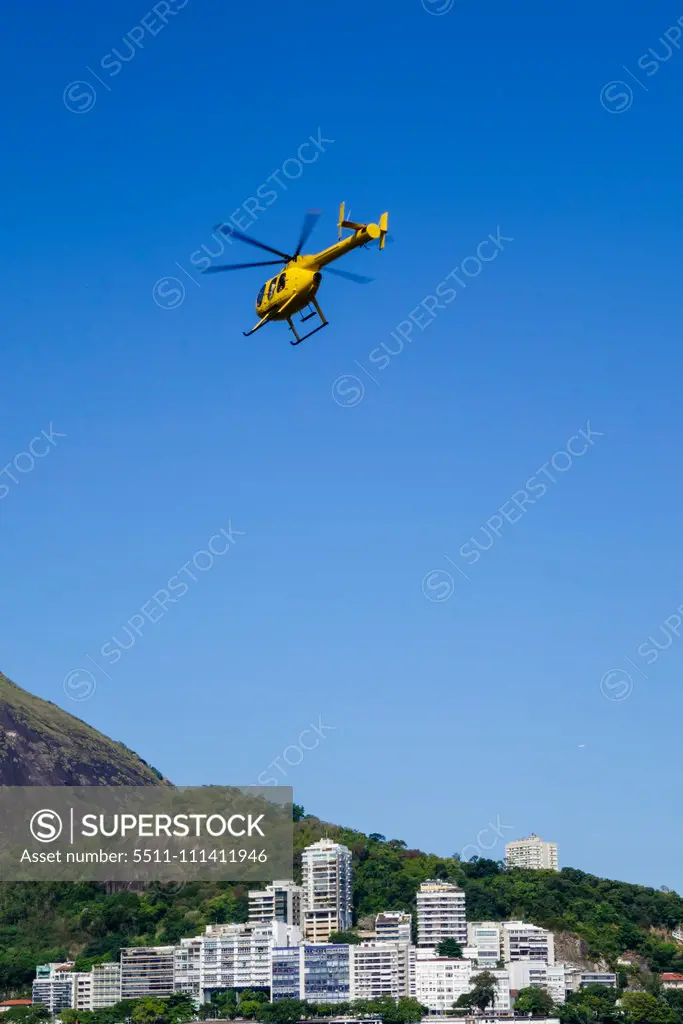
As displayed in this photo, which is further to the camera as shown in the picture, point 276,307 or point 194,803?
point 194,803

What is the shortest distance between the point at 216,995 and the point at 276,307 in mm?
79070

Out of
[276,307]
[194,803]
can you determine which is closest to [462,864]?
[194,803]

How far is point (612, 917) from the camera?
140625 millimetres

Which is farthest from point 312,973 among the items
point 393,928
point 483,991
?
point 483,991

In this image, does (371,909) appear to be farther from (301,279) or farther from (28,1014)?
(301,279)

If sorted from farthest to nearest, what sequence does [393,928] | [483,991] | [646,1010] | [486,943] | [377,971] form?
1. [393,928]
2. [486,943]
3. [377,971]
4. [483,991]
5. [646,1010]

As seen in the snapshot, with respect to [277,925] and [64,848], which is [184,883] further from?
[277,925]

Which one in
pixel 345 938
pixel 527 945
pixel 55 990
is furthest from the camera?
pixel 345 938

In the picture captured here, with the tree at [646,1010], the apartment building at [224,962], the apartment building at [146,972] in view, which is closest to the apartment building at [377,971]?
the apartment building at [224,962]

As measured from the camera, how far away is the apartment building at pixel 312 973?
376ft

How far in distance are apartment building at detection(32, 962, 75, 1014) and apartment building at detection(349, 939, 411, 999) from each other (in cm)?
2047

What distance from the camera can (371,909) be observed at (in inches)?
5595

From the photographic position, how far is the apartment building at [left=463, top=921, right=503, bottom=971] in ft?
399

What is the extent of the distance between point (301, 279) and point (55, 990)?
85.3m
